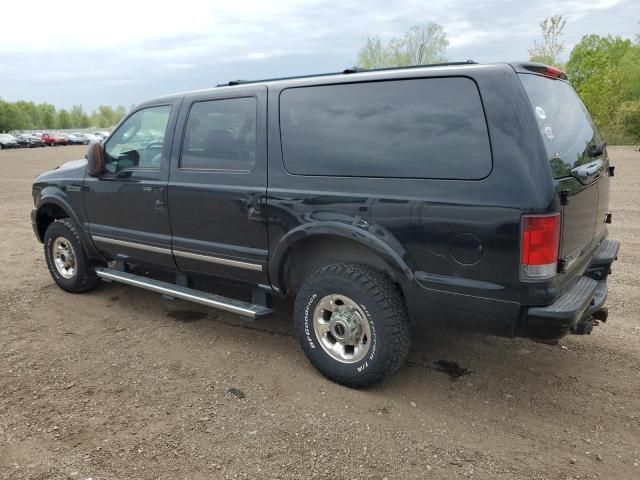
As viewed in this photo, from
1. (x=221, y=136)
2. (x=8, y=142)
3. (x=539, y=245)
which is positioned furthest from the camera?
(x=8, y=142)

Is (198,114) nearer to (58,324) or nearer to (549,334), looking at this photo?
(58,324)

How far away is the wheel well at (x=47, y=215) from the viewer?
541 centimetres

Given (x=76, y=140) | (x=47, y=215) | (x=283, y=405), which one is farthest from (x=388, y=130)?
(x=76, y=140)

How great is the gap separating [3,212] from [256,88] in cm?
917

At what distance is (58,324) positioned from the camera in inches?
181

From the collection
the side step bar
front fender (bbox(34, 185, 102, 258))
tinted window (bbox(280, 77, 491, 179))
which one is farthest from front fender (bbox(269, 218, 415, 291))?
front fender (bbox(34, 185, 102, 258))

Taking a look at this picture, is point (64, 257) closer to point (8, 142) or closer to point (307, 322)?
point (307, 322)

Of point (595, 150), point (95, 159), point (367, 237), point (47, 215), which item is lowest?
point (47, 215)

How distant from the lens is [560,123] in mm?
3104

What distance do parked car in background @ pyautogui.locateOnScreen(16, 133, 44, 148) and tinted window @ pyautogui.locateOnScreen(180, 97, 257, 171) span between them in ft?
181

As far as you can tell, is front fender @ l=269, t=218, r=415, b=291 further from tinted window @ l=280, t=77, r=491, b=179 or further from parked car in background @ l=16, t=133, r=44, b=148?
parked car in background @ l=16, t=133, r=44, b=148

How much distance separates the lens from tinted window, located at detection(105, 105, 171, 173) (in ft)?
14.3

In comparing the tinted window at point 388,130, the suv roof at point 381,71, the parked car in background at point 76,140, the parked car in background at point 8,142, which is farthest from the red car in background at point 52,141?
the tinted window at point 388,130

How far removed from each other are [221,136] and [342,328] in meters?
1.70
